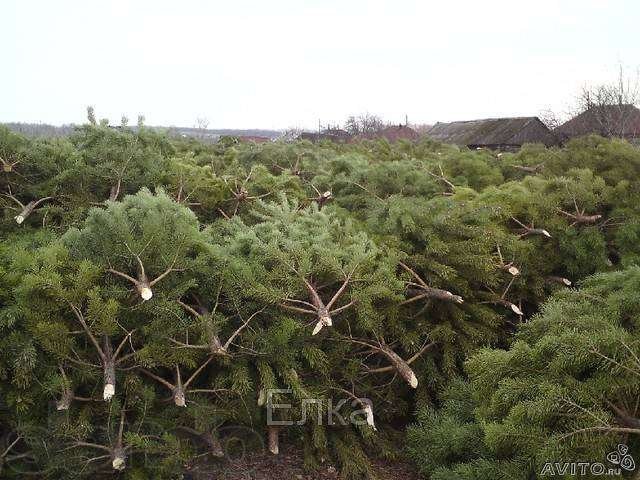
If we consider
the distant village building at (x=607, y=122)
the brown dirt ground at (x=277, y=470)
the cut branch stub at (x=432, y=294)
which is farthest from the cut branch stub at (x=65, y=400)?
the distant village building at (x=607, y=122)

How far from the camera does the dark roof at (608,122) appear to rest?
2420cm

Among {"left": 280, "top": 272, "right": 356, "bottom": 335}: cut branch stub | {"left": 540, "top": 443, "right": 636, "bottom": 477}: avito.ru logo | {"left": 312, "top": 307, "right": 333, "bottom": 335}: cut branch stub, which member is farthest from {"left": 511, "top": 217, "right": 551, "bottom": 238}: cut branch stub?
{"left": 540, "top": 443, "right": 636, "bottom": 477}: avito.ru logo

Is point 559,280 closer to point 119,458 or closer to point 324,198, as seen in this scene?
point 324,198

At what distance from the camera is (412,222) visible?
15.5 feet

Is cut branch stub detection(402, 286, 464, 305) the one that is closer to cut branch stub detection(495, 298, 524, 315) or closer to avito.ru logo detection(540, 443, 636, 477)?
cut branch stub detection(495, 298, 524, 315)

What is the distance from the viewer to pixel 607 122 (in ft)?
80.6

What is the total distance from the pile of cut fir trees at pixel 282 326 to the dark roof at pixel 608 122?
22129 millimetres

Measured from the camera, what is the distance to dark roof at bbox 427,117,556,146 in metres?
23.5

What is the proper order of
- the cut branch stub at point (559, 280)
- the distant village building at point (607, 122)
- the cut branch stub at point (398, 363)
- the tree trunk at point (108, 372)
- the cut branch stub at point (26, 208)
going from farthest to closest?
the distant village building at point (607, 122) → the cut branch stub at point (559, 280) → the cut branch stub at point (26, 208) → the cut branch stub at point (398, 363) → the tree trunk at point (108, 372)

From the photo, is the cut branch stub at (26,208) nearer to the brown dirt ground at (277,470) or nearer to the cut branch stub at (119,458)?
the cut branch stub at (119,458)

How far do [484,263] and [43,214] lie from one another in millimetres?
4166

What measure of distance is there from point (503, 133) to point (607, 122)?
5.32m

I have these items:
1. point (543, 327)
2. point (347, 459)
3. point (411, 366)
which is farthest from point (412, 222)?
point (347, 459)

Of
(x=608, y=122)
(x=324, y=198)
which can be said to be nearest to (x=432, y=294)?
(x=324, y=198)
